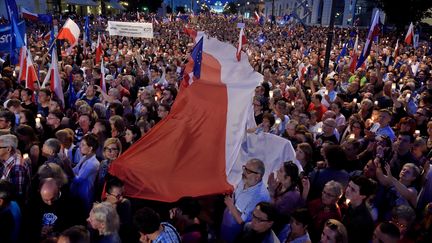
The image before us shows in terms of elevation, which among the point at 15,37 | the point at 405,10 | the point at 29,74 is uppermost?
the point at 405,10

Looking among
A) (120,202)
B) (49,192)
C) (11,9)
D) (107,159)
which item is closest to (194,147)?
(120,202)

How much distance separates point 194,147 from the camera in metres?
4.50

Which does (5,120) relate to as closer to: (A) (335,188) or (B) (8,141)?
(B) (8,141)

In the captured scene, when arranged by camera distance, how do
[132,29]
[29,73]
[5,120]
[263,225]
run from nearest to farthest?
[263,225], [5,120], [29,73], [132,29]

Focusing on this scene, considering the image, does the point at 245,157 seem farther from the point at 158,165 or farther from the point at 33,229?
the point at 33,229

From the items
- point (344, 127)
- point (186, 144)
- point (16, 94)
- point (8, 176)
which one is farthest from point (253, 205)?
point (16, 94)

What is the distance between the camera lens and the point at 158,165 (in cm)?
429

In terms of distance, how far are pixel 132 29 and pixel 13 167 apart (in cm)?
1230

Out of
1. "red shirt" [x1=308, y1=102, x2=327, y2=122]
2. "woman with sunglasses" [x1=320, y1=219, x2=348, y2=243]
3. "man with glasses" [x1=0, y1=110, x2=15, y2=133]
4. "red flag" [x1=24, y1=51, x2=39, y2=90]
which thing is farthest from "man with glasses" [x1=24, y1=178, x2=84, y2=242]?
"red flag" [x1=24, y1=51, x2=39, y2=90]

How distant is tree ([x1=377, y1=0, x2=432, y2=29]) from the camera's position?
3816 cm

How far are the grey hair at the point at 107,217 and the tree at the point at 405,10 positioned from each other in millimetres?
39105

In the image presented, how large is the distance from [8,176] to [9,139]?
0.38 m

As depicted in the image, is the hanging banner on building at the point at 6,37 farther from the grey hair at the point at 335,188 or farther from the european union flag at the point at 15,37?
the grey hair at the point at 335,188

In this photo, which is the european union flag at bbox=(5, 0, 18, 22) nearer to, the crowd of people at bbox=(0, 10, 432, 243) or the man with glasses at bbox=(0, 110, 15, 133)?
the crowd of people at bbox=(0, 10, 432, 243)
